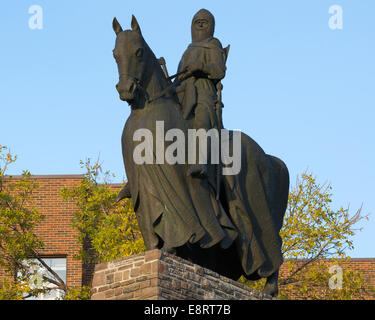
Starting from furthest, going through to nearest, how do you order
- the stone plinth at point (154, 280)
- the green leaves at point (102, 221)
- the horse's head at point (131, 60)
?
the green leaves at point (102, 221) → the horse's head at point (131, 60) → the stone plinth at point (154, 280)

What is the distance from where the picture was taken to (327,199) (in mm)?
28812

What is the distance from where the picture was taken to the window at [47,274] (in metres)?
27.2

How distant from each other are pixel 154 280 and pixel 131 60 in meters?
3.37

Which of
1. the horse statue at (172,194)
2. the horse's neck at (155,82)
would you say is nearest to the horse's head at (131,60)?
the horse statue at (172,194)

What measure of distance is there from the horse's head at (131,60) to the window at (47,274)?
1262 centimetres

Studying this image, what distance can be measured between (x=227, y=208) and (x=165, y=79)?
2.29m

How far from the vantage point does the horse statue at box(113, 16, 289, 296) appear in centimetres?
1532

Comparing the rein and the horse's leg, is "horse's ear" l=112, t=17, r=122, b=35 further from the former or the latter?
the horse's leg

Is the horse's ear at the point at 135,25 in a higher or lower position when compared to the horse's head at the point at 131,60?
higher

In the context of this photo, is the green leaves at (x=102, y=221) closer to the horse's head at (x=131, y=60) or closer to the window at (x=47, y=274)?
the window at (x=47, y=274)

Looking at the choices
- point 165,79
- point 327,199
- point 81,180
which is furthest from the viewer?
point 81,180
